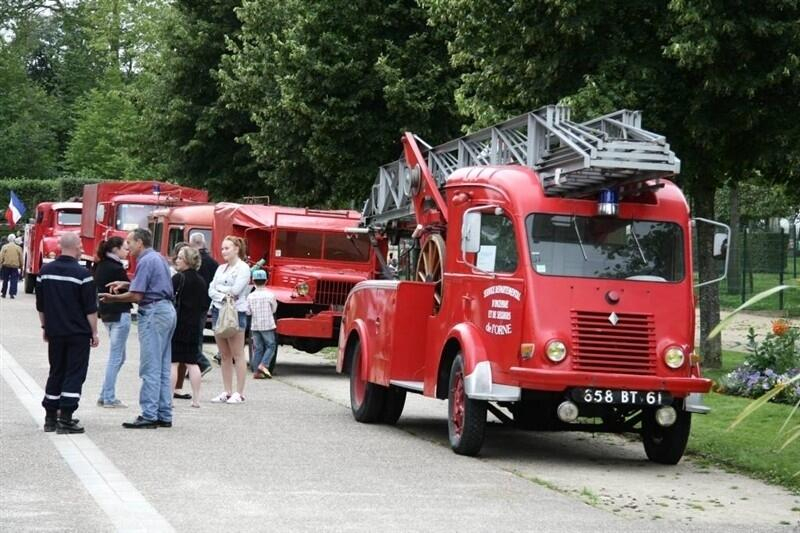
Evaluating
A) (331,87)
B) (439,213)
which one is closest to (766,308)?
(331,87)

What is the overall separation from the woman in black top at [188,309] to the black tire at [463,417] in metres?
3.99

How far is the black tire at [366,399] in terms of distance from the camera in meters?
17.0

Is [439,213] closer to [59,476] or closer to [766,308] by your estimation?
[59,476]

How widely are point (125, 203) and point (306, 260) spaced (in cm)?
1574

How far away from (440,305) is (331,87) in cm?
1791

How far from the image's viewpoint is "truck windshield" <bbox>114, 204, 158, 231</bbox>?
132ft

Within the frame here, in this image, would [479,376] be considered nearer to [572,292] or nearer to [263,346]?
[572,292]

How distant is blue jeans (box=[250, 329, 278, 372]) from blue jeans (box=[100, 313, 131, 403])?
16.5ft

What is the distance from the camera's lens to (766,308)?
39.6 meters

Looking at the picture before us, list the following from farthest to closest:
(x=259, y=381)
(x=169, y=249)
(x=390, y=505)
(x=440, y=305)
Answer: (x=169, y=249), (x=259, y=381), (x=440, y=305), (x=390, y=505)

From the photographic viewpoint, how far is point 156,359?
15.7 metres

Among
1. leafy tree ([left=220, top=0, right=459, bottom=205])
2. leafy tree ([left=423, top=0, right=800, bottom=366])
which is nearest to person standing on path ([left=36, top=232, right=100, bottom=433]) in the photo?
leafy tree ([left=423, top=0, right=800, bottom=366])

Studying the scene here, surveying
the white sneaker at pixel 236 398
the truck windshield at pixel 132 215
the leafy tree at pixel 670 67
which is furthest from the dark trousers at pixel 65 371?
the truck windshield at pixel 132 215

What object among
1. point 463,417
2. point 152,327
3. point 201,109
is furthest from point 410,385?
point 201,109
